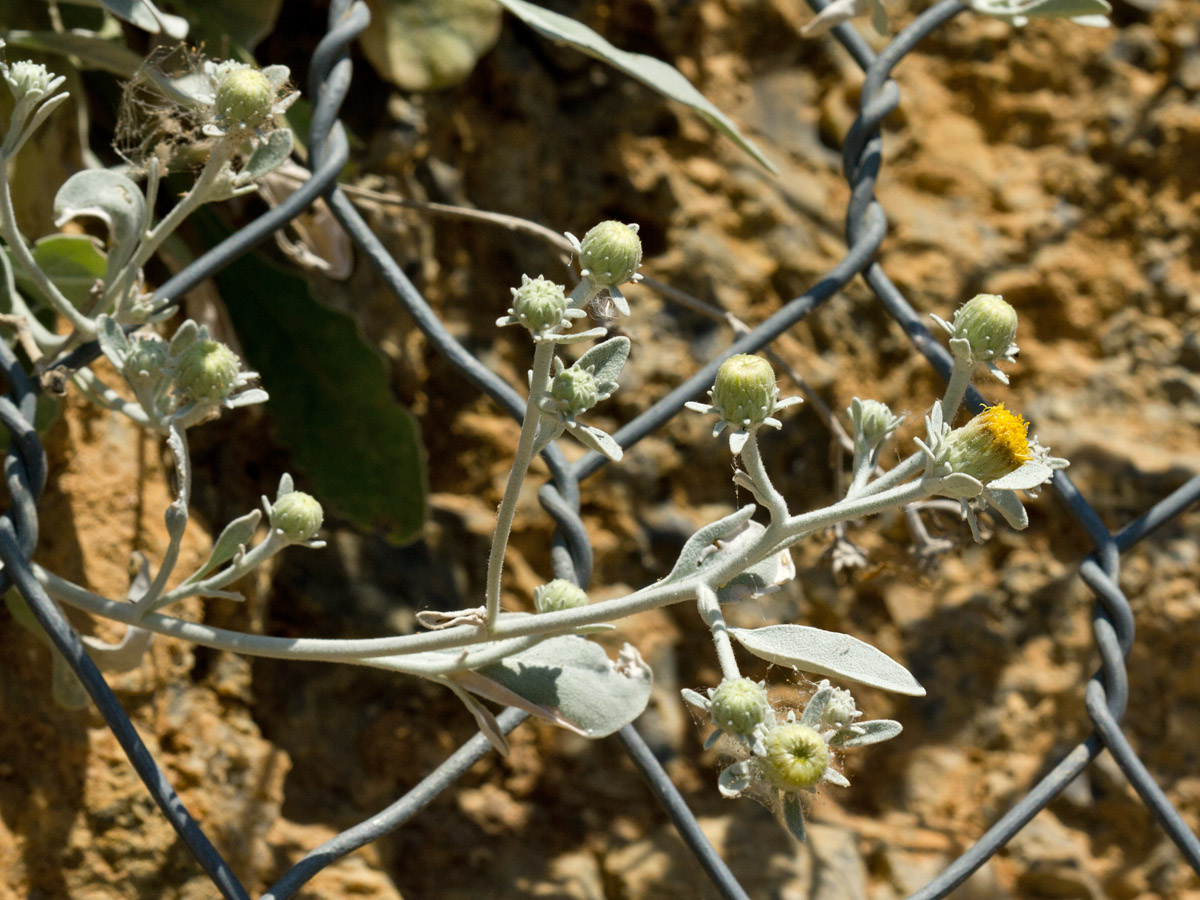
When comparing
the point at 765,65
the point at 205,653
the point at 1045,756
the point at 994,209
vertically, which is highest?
the point at 765,65

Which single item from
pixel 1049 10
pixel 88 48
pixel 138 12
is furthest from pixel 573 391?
pixel 88 48

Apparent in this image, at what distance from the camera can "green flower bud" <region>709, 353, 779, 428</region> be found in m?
0.59

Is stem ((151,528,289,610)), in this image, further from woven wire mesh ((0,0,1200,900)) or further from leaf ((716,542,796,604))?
leaf ((716,542,796,604))

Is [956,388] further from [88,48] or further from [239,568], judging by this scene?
[88,48]

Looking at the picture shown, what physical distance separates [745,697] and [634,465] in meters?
0.68

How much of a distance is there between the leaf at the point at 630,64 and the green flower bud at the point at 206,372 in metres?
0.45

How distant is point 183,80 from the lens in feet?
2.85

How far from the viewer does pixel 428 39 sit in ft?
3.99

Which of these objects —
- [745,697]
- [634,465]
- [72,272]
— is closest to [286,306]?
[72,272]

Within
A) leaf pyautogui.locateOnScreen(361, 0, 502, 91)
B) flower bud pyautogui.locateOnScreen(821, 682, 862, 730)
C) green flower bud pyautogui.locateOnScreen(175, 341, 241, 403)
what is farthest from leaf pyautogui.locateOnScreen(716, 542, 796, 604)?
leaf pyautogui.locateOnScreen(361, 0, 502, 91)

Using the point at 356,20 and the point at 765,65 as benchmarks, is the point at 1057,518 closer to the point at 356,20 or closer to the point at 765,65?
the point at 765,65

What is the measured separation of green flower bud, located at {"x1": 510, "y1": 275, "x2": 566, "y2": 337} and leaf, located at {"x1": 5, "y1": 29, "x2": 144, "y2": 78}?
0.66 meters

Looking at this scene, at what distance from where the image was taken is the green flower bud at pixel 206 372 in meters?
0.71

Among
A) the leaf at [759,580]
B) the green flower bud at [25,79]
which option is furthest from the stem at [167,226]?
the leaf at [759,580]
